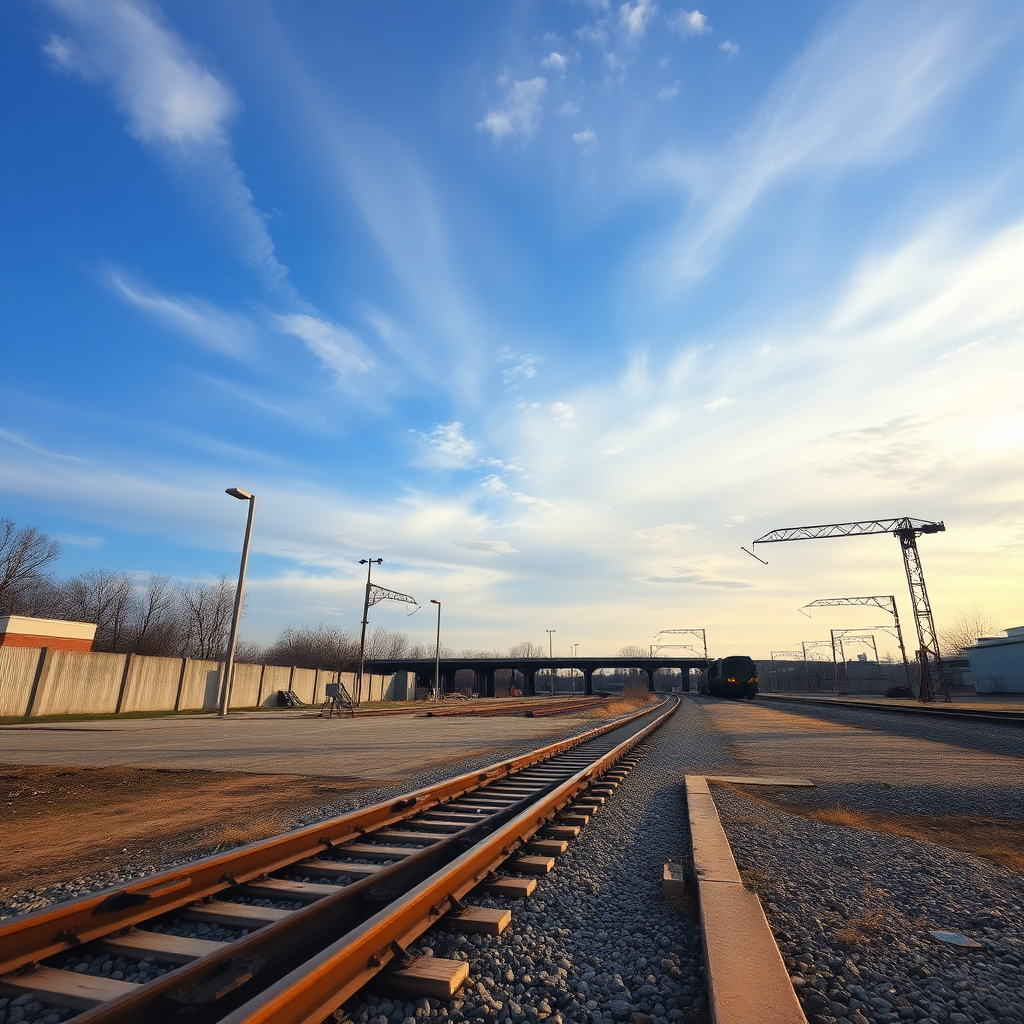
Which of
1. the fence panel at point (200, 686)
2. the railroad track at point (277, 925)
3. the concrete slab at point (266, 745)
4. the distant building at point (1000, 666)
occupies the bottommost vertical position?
the concrete slab at point (266, 745)

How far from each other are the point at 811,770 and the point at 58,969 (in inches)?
475

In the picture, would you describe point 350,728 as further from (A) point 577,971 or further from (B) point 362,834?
(A) point 577,971

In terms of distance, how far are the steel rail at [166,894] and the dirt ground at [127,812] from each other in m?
1.14

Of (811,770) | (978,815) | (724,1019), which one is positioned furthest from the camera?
(811,770)

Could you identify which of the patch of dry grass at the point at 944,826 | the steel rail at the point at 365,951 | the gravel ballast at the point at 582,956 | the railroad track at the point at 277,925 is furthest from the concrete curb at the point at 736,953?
the patch of dry grass at the point at 944,826

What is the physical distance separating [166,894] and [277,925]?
107 centimetres

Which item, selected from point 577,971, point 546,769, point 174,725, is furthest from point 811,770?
point 174,725

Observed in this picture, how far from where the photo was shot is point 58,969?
3.16 metres

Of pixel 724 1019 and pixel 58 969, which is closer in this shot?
pixel 724 1019

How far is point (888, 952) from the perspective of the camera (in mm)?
3584

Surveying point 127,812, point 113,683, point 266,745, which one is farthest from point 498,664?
point 127,812

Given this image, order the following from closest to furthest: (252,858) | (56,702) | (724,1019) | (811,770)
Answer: (724,1019)
(252,858)
(811,770)
(56,702)

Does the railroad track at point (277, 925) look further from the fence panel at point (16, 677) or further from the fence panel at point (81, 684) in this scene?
the fence panel at point (81, 684)

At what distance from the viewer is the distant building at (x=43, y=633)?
3173 cm
